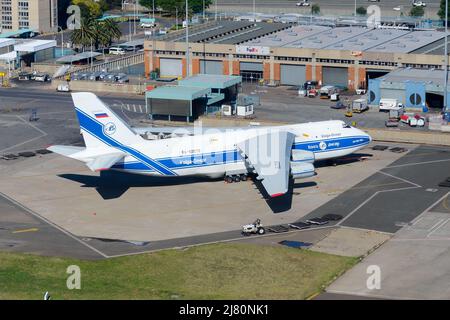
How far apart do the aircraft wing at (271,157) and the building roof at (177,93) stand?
40.5 meters

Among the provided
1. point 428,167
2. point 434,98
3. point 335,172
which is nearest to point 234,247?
point 335,172

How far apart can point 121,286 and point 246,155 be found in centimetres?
4152

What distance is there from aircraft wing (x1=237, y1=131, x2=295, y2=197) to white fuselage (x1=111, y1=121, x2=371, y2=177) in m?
1.44

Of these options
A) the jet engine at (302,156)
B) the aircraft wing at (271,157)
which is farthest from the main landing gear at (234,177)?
the jet engine at (302,156)

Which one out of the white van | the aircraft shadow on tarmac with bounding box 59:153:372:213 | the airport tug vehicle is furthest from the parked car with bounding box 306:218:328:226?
the white van

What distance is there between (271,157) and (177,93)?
51100mm

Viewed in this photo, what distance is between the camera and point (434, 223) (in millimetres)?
113000

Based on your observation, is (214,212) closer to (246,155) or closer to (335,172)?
(246,155)

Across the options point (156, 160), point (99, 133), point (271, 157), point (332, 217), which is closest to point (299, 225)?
point (332, 217)

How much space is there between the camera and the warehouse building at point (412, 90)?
17612 centimetres

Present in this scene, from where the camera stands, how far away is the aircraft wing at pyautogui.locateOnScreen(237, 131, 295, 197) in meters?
116

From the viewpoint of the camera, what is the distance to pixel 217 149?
129 metres

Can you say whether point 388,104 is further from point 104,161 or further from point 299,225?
point 104,161

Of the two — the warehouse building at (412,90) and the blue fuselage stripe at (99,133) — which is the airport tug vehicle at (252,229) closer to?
the blue fuselage stripe at (99,133)
